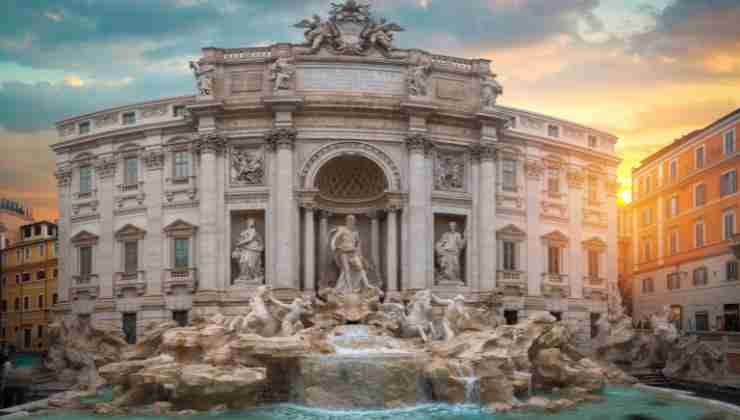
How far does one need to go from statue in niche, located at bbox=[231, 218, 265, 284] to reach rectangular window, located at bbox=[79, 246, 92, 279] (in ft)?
26.8

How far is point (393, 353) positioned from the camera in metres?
26.2

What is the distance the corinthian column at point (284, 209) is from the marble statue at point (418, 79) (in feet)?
17.6

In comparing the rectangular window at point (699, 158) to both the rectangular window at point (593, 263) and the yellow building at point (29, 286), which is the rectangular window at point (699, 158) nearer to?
the rectangular window at point (593, 263)

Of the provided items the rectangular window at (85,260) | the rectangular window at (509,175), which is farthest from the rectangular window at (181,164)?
the rectangular window at (509,175)

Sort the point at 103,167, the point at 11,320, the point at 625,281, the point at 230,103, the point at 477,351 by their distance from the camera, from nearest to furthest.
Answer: the point at 477,351, the point at 230,103, the point at 103,167, the point at 625,281, the point at 11,320

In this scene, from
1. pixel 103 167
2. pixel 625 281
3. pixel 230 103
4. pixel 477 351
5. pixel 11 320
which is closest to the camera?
pixel 477 351

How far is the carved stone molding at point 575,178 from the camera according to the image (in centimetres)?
3950

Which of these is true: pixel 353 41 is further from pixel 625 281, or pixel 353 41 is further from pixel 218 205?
pixel 625 281

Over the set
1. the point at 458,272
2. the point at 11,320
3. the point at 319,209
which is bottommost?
the point at 11,320

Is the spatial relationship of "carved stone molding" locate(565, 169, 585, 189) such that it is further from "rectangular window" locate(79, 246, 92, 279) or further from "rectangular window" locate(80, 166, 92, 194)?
Result: "rectangular window" locate(79, 246, 92, 279)

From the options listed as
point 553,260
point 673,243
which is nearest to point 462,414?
point 553,260

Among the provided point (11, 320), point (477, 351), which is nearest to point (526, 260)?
point (477, 351)

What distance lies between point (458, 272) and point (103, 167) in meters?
16.8

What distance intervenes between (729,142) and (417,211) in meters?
17.9
